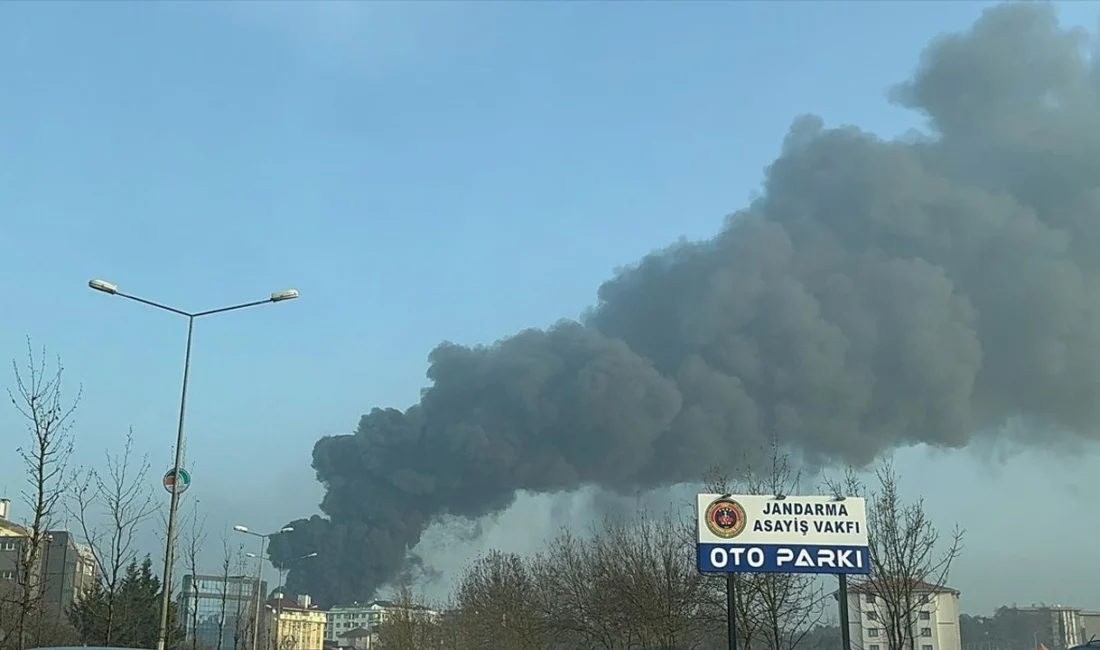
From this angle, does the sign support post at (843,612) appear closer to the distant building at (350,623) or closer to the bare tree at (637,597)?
the bare tree at (637,597)

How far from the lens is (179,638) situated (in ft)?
169

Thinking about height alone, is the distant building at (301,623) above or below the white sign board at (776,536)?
below

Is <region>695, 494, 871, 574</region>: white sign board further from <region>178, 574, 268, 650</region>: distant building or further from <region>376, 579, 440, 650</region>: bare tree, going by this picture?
<region>376, 579, 440, 650</region>: bare tree

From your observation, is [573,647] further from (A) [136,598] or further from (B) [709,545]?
(B) [709,545]

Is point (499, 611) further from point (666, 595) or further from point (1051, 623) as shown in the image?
point (1051, 623)

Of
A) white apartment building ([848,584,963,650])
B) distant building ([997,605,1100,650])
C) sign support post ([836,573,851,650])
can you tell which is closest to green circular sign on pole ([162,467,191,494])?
sign support post ([836,573,851,650])

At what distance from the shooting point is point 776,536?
19.9 metres

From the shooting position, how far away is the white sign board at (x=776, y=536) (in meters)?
19.9

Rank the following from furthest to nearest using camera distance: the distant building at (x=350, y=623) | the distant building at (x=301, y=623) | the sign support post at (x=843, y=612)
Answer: the distant building at (x=350, y=623), the distant building at (x=301, y=623), the sign support post at (x=843, y=612)

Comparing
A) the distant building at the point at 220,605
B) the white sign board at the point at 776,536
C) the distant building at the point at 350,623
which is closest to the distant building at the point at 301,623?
the distant building at the point at 220,605

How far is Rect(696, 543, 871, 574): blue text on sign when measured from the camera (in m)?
19.8

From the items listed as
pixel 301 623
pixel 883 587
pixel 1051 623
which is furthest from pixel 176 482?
pixel 301 623

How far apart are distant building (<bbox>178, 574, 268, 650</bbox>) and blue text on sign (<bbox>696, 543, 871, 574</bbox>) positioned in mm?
25578

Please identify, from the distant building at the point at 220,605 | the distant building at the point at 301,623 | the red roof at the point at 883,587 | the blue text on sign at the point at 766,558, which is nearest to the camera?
the blue text on sign at the point at 766,558
